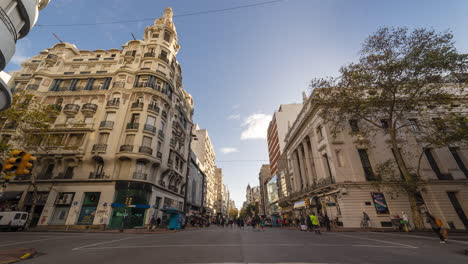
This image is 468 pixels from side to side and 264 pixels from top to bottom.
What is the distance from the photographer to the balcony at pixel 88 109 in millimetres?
26633

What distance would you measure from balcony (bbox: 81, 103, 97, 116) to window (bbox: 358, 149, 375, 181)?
1451 inches

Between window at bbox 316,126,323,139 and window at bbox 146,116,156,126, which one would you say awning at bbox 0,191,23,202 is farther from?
window at bbox 316,126,323,139

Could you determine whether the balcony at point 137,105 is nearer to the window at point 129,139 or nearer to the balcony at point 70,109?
the window at point 129,139

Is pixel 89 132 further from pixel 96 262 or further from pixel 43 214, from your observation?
pixel 96 262

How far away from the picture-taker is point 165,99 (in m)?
29.0

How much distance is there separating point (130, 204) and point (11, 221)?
10043 millimetres

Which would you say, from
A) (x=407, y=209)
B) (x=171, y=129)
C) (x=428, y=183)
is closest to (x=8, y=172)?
(x=171, y=129)

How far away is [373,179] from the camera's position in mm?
21984

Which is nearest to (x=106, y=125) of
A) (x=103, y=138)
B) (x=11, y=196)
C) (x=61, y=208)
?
(x=103, y=138)

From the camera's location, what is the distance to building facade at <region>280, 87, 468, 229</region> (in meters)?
20.2

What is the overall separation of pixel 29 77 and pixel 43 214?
24143mm

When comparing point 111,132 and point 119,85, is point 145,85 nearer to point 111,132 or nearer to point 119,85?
point 119,85

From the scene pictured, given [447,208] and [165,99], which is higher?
[165,99]

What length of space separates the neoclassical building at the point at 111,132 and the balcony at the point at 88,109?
120mm
